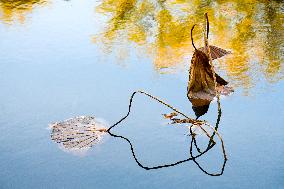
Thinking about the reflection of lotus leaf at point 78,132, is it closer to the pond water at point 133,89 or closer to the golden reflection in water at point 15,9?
the pond water at point 133,89

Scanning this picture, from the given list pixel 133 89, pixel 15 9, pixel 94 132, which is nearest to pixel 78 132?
pixel 94 132

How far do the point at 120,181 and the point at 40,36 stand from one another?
2696 mm

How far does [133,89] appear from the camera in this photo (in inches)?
122

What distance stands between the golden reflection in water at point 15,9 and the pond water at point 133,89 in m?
0.03

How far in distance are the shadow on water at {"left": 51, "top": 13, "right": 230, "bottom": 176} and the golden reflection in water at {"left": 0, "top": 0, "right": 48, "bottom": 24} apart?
9.12 feet

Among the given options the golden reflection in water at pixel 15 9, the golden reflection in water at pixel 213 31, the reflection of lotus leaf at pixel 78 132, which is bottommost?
the golden reflection in water at pixel 15 9

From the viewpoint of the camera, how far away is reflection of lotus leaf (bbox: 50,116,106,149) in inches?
96.6

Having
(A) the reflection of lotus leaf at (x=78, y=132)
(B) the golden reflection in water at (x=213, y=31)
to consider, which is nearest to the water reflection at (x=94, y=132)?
(A) the reflection of lotus leaf at (x=78, y=132)

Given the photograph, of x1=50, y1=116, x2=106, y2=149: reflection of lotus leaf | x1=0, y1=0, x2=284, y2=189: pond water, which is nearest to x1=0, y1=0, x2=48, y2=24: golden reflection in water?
x1=0, y1=0, x2=284, y2=189: pond water

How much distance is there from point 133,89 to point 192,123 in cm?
70

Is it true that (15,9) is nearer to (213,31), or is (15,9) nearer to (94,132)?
(213,31)

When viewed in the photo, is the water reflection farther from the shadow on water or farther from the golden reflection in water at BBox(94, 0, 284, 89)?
the golden reflection in water at BBox(94, 0, 284, 89)

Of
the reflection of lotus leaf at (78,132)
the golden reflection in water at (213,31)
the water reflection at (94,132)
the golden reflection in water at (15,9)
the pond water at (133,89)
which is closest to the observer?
the pond water at (133,89)

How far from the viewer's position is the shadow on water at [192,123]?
2.37 metres
